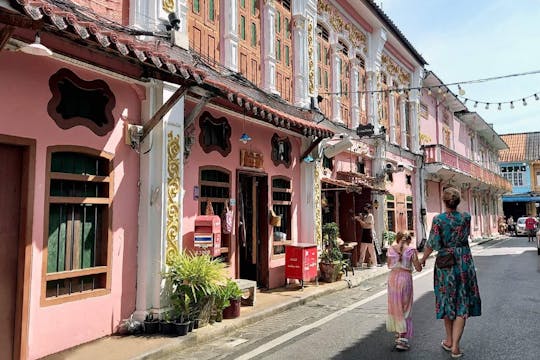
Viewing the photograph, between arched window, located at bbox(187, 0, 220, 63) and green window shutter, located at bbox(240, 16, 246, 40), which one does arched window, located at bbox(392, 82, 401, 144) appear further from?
arched window, located at bbox(187, 0, 220, 63)

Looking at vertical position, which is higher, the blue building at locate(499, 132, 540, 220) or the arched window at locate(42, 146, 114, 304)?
the blue building at locate(499, 132, 540, 220)

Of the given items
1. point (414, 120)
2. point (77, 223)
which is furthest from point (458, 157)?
point (77, 223)

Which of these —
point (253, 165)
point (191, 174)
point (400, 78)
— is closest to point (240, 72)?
point (253, 165)

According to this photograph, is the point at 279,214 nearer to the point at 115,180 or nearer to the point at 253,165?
the point at 253,165

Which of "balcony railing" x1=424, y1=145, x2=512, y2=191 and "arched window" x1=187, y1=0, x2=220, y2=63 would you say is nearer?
"arched window" x1=187, y1=0, x2=220, y2=63

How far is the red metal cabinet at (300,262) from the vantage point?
9.56 meters

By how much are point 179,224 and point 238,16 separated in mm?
4966

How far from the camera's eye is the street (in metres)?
5.39

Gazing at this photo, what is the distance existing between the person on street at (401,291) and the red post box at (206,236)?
2.99m

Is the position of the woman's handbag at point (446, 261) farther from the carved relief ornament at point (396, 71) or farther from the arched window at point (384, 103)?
the carved relief ornament at point (396, 71)

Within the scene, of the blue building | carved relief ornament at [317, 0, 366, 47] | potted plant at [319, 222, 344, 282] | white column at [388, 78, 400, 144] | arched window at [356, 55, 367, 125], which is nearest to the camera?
potted plant at [319, 222, 344, 282]

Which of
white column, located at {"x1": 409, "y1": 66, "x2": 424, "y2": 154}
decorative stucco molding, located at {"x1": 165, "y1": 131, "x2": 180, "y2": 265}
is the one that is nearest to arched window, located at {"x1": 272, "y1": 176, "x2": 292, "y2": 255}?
decorative stucco molding, located at {"x1": 165, "y1": 131, "x2": 180, "y2": 265}

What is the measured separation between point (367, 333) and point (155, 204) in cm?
356

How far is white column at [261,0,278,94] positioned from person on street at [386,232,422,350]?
18.8 ft
